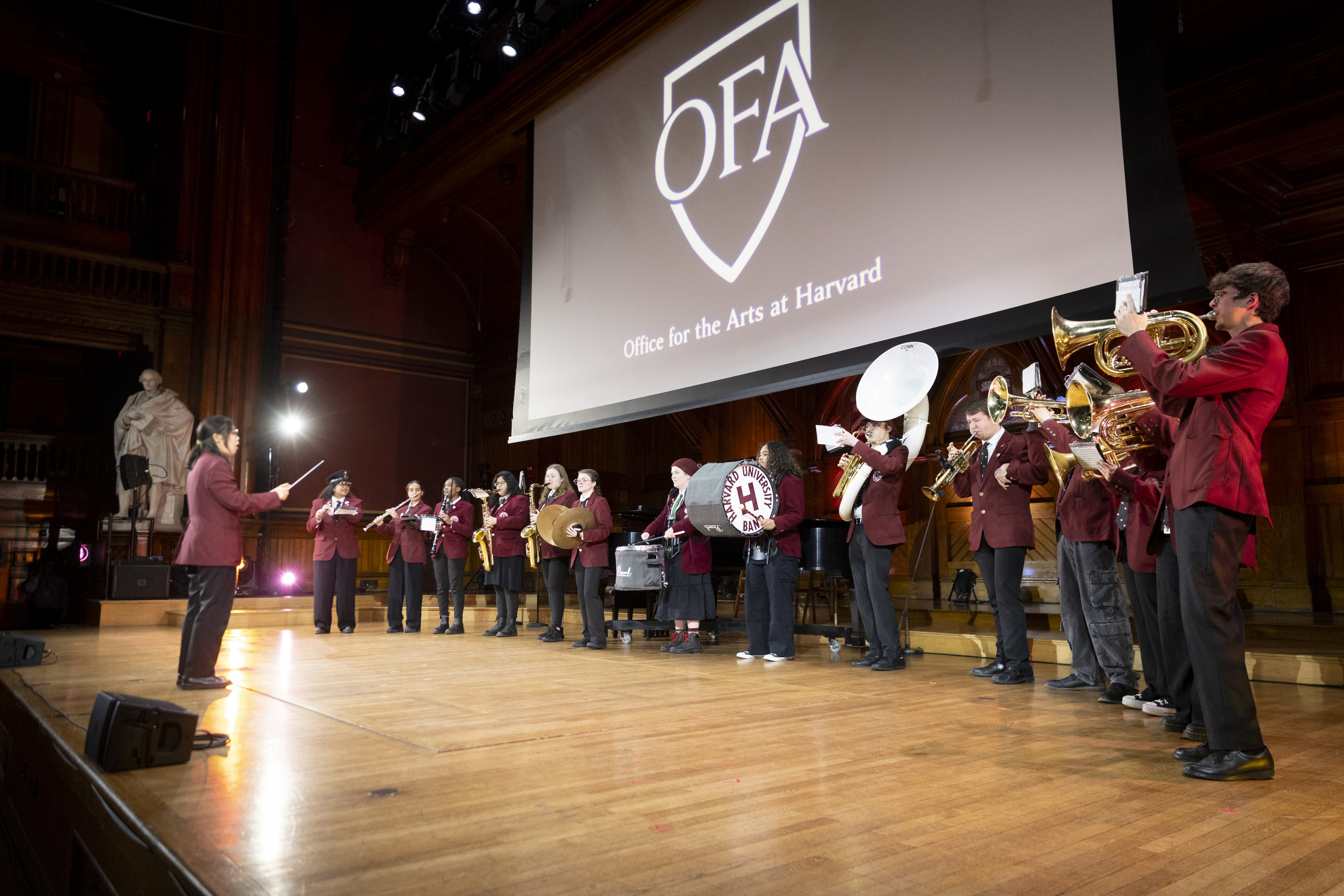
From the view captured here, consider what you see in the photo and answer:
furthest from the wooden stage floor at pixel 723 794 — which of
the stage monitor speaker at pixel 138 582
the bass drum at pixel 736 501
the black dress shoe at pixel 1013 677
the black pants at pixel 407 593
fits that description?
the stage monitor speaker at pixel 138 582

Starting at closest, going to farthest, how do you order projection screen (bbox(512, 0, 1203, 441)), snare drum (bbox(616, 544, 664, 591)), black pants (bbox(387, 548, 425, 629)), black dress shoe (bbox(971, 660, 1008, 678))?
projection screen (bbox(512, 0, 1203, 441)) < black dress shoe (bbox(971, 660, 1008, 678)) < snare drum (bbox(616, 544, 664, 591)) < black pants (bbox(387, 548, 425, 629))

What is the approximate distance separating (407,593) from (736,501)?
13.5ft

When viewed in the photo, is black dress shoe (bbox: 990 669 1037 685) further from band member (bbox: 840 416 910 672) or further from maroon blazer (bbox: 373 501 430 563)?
maroon blazer (bbox: 373 501 430 563)

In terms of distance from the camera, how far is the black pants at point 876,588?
493 centimetres

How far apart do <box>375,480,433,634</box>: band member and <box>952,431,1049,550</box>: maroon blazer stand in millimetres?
5126

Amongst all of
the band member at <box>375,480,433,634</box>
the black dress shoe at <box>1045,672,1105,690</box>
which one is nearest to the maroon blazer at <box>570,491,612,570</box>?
the band member at <box>375,480,433,634</box>

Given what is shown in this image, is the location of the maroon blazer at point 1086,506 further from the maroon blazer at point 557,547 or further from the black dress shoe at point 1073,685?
the maroon blazer at point 557,547

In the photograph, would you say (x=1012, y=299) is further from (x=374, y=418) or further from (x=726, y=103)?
(x=374, y=418)

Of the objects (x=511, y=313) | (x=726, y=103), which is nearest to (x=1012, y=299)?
(x=726, y=103)

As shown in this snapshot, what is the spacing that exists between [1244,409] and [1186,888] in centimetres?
149

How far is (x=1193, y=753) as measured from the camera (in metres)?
2.62

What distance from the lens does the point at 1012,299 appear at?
4.21 metres

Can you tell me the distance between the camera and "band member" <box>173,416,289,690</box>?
416 cm

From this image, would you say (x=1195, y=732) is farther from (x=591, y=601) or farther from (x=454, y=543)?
(x=454, y=543)
